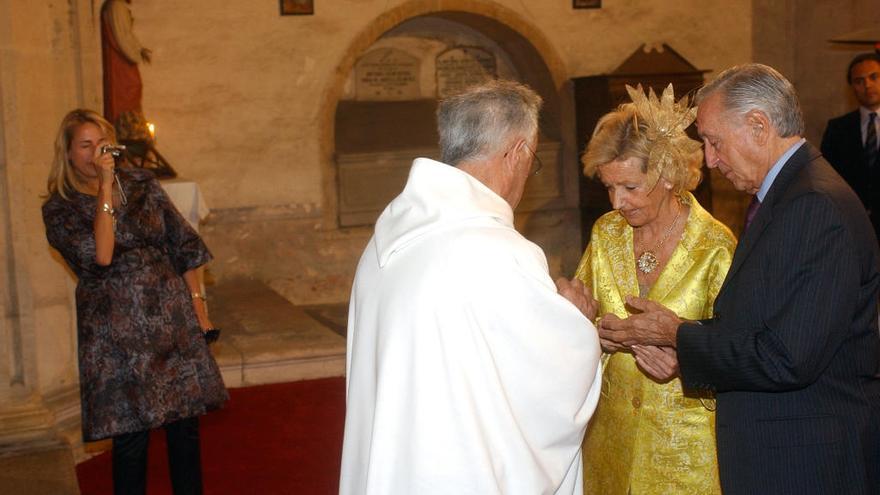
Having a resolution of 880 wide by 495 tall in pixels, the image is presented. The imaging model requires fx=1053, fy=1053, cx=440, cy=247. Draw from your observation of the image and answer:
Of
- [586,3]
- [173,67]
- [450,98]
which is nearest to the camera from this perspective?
[450,98]

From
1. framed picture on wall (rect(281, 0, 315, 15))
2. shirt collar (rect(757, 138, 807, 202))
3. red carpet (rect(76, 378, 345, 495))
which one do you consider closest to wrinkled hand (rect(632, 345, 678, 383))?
shirt collar (rect(757, 138, 807, 202))

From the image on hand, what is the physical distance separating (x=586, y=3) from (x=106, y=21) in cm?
474

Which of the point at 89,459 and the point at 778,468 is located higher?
the point at 778,468

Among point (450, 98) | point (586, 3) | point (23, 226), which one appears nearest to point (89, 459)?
point (23, 226)

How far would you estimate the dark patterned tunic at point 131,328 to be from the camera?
3664mm

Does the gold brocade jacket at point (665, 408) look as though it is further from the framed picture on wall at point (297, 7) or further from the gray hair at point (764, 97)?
the framed picture on wall at point (297, 7)

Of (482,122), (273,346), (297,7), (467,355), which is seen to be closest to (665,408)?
(467,355)

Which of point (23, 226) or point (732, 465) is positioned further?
point (23, 226)

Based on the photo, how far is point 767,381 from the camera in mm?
2213

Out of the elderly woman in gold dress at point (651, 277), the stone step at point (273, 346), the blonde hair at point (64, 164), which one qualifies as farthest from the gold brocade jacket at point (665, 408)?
the stone step at point (273, 346)

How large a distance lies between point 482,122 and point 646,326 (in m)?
0.67

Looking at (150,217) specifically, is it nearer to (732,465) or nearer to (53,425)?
(53,425)

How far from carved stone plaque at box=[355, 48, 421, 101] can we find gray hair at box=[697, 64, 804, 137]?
8558 millimetres

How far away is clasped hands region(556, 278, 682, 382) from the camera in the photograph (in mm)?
2518
